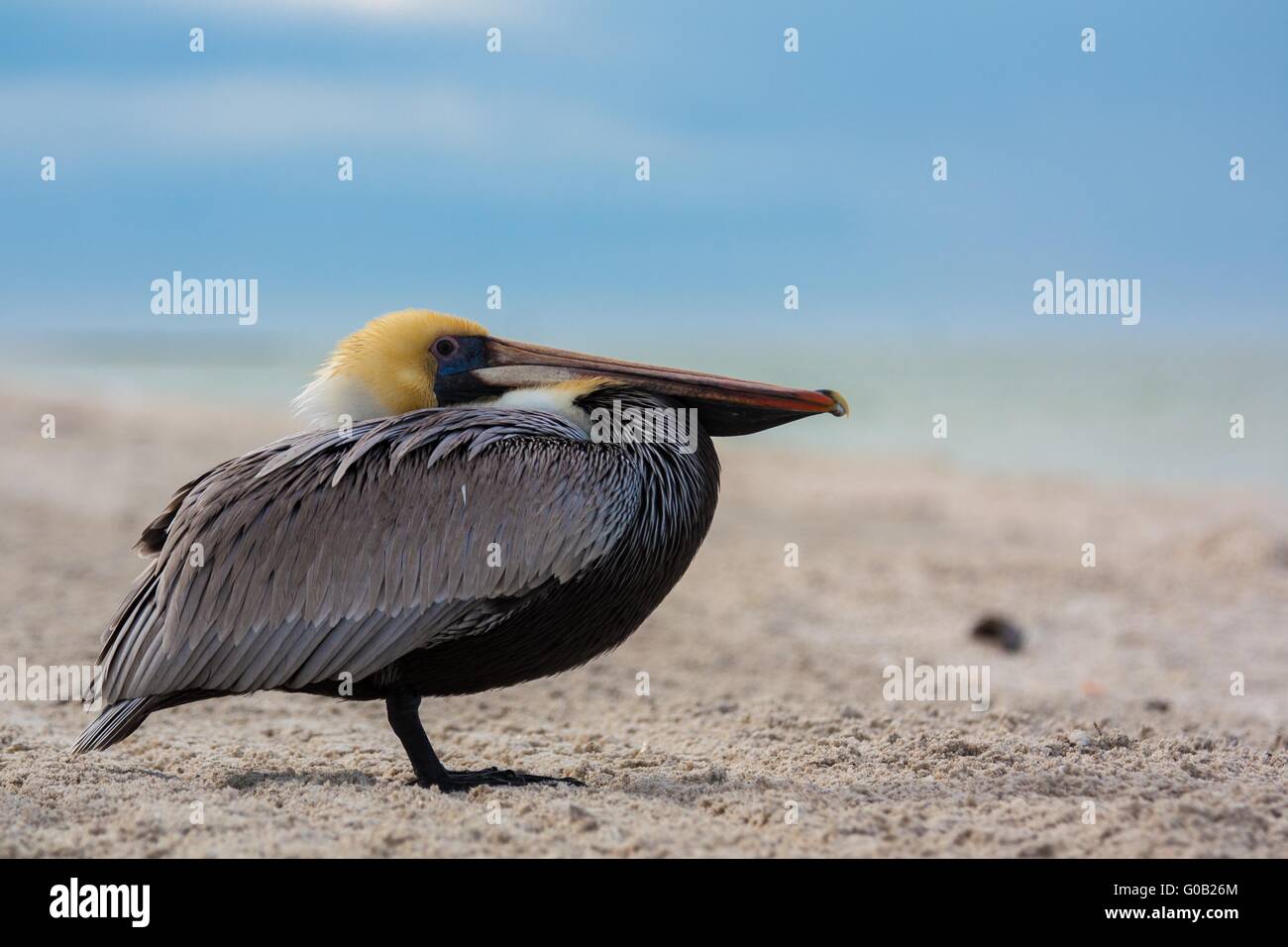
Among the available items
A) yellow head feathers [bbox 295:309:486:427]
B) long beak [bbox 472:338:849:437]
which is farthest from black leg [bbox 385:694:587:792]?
long beak [bbox 472:338:849:437]

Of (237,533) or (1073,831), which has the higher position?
(237,533)

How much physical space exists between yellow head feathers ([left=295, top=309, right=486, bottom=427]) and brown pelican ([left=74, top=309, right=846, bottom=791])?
1.10ft

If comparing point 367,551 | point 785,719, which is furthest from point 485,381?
point 785,719

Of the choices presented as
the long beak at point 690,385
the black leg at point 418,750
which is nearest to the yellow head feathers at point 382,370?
the long beak at point 690,385

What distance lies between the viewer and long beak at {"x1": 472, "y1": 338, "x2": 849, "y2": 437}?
546 centimetres

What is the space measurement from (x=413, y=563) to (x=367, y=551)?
198 millimetres

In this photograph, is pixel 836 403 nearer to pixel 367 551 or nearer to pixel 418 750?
pixel 367 551

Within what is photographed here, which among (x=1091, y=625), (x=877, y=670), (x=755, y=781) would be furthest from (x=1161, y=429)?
(x=755, y=781)

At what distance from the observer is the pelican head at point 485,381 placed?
548 centimetres

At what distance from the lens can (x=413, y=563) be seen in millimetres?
4746

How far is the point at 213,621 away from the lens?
192 inches
